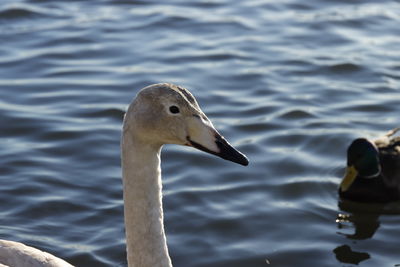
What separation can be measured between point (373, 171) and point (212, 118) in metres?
1.95

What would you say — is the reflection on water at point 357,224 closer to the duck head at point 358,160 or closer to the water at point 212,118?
the water at point 212,118

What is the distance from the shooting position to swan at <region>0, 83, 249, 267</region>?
584 centimetres

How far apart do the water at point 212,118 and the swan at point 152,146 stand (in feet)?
8.06

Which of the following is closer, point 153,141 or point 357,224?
point 153,141

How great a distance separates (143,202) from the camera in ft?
19.7

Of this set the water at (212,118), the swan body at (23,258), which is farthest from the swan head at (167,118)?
the water at (212,118)

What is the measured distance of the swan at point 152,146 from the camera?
584 cm

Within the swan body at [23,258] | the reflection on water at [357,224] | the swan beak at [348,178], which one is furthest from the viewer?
the swan beak at [348,178]

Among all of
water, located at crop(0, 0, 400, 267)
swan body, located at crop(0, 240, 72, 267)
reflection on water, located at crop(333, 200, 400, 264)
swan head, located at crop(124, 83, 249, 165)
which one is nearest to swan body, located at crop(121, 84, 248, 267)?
swan head, located at crop(124, 83, 249, 165)

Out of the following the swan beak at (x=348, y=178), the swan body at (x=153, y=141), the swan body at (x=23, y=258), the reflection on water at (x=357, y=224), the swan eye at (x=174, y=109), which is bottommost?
the swan body at (x=23, y=258)

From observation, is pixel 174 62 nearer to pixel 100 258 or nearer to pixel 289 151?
pixel 289 151

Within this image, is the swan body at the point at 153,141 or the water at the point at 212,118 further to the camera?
the water at the point at 212,118

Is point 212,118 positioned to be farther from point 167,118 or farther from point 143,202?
point 167,118

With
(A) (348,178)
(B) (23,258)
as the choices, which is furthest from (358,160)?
(B) (23,258)
